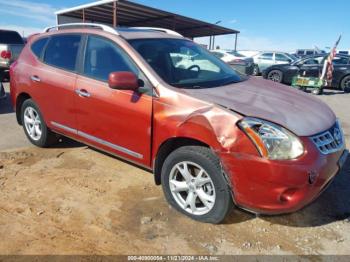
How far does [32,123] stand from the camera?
200 inches

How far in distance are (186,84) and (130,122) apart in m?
0.68

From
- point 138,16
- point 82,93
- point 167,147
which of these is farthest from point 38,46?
point 138,16

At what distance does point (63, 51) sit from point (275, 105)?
278 centimetres

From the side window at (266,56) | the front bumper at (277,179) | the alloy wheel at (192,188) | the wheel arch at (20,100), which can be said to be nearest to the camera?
the front bumper at (277,179)

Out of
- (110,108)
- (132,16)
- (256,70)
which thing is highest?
(132,16)

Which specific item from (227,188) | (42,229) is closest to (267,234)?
(227,188)

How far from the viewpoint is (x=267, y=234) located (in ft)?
10.0

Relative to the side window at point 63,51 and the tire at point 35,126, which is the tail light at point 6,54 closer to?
the tire at point 35,126

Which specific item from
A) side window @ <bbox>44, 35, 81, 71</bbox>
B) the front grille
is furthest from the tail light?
the front grille

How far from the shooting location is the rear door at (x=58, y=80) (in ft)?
13.7

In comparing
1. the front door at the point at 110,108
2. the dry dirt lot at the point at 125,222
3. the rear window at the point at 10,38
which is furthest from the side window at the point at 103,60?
the rear window at the point at 10,38

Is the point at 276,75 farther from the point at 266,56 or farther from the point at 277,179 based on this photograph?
the point at 277,179

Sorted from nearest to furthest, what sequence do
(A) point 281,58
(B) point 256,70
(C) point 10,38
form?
(C) point 10,38, (B) point 256,70, (A) point 281,58

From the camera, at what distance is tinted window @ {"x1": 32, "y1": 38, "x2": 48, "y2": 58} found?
4.76 metres
